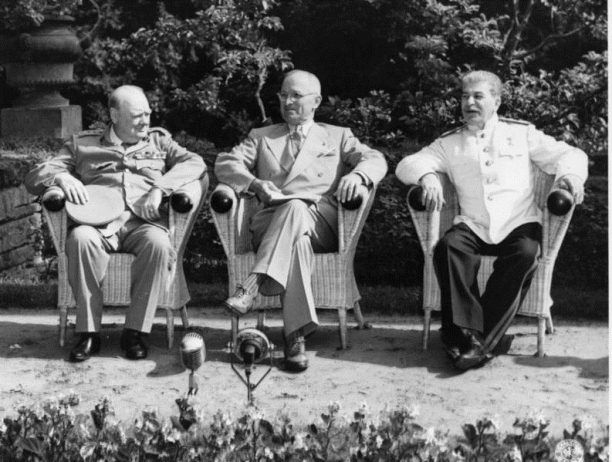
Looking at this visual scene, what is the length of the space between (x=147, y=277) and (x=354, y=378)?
3.92 feet

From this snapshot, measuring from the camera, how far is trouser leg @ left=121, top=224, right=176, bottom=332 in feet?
→ 18.2

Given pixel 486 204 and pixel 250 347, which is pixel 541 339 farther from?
pixel 250 347

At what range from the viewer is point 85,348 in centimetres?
548

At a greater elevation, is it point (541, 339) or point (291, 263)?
point (291, 263)

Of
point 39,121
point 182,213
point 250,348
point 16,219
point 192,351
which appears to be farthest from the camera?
point 39,121

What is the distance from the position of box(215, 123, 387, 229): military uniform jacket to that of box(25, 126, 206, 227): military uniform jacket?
→ 0.23 meters

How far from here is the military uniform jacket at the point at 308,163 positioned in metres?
5.77

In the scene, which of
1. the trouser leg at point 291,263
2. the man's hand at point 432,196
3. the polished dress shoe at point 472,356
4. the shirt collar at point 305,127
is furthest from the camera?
the shirt collar at point 305,127

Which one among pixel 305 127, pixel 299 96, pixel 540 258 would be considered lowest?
pixel 540 258

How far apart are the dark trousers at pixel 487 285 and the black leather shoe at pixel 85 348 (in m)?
1.73

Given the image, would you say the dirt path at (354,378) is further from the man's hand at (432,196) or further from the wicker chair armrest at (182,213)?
the man's hand at (432,196)

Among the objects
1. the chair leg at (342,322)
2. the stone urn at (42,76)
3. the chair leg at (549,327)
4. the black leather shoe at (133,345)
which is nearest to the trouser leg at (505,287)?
the chair leg at (549,327)

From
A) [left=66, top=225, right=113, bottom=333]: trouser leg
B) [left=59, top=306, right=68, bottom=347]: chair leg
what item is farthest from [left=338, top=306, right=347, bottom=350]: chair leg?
[left=59, top=306, right=68, bottom=347]: chair leg

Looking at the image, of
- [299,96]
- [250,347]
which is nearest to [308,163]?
[299,96]
